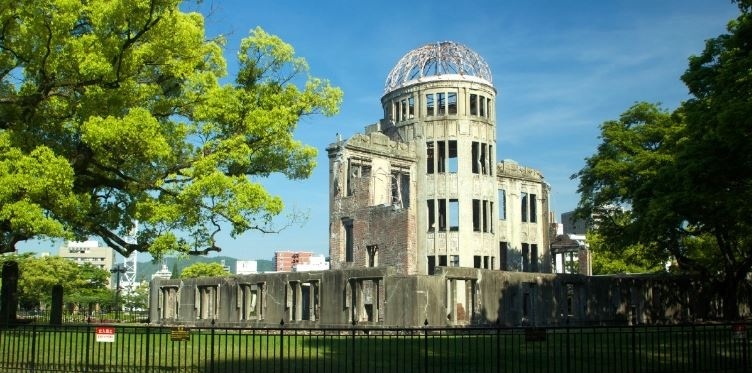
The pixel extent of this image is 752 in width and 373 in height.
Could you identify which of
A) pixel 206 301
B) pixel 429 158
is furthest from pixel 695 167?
pixel 429 158

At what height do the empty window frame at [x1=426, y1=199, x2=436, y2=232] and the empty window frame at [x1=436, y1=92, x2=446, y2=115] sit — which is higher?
the empty window frame at [x1=436, y1=92, x2=446, y2=115]

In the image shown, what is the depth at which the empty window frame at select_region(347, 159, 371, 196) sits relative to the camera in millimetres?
43875

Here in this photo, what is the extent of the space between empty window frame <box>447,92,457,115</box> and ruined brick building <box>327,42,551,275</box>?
63 mm

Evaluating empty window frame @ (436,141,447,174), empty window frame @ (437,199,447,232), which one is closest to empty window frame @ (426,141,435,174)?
empty window frame @ (436,141,447,174)

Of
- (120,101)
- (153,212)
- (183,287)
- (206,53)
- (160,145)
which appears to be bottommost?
(183,287)

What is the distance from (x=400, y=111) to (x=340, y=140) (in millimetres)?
5412

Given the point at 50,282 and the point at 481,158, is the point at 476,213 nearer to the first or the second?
the point at 481,158

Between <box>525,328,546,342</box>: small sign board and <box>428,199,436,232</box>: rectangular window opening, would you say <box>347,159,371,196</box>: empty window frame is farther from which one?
<box>525,328,546,342</box>: small sign board

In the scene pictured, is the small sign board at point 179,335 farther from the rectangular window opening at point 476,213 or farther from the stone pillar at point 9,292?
the rectangular window opening at point 476,213

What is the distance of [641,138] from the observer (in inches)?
1535

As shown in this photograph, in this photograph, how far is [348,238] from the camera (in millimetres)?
44906

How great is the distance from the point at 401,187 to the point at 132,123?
30962mm

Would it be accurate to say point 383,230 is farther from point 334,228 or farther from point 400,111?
point 400,111

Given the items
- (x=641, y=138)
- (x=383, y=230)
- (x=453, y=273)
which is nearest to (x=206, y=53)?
(x=453, y=273)
